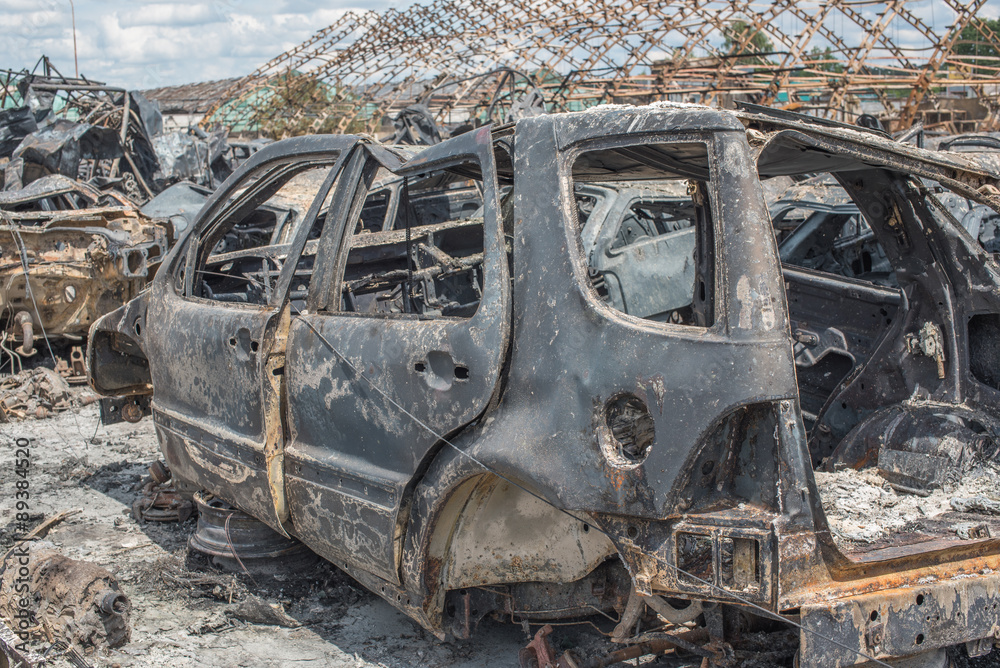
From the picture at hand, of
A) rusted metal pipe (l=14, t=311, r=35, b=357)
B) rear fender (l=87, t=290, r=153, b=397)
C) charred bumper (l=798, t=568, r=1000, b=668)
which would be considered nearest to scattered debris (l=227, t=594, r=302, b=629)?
rear fender (l=87, t=290, r=153, b=397)

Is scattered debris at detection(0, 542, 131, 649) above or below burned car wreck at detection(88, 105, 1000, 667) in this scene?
below

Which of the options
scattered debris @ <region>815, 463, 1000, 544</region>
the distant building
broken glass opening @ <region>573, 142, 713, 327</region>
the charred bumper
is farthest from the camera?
the distant building

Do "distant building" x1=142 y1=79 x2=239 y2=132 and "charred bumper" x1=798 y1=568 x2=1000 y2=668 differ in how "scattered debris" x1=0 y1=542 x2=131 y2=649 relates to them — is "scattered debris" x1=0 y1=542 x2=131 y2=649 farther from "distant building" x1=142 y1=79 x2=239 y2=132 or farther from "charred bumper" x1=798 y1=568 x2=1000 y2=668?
"distant building" x1=142 y1=79 x2=239 y2=132

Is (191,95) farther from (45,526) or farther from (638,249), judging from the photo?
(45,526)

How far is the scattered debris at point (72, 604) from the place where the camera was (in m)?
3.14

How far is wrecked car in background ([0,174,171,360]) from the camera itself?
7.57 m

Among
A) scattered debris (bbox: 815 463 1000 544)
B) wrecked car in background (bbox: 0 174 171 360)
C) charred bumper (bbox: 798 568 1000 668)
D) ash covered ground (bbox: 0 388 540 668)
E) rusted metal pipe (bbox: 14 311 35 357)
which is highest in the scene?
wrecked car in background (bbox: 0 174 171 360)

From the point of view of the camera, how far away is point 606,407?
222 centimetres

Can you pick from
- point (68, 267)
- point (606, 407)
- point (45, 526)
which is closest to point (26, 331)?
point (68, 267)

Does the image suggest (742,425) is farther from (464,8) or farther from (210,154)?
(464,8)

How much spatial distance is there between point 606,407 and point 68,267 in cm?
694

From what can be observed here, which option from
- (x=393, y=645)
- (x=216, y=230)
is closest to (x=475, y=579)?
(x=393, y=645)

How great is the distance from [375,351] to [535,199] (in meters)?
0.76

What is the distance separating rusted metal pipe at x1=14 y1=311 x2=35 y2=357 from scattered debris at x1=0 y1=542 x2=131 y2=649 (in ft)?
15.8
